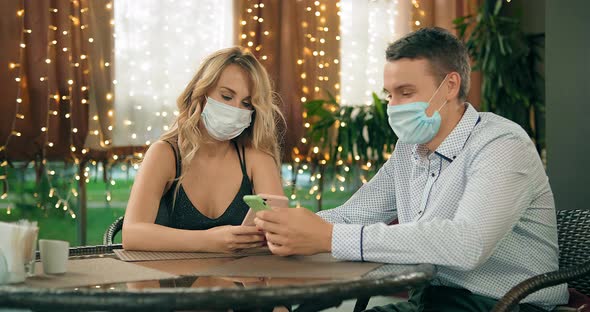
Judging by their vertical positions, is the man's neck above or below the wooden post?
above

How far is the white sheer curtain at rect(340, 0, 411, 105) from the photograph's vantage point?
5.70m

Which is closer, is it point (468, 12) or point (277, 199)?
point (277, 199)

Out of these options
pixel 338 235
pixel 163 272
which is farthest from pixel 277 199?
pixel 163 272

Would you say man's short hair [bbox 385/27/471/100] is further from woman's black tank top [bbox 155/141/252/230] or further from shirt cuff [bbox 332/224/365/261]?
woman's black tank top [bbox 155/141/252/230]

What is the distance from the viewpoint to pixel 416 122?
2260mm

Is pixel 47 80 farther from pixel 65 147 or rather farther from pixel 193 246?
pixel 193 246

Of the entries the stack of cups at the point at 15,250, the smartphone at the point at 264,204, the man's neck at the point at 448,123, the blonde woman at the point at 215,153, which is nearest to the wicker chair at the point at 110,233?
the blonde woman at the point at 215,153

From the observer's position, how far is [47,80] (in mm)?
4824

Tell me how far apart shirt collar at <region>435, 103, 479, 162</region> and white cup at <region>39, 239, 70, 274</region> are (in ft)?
3.32

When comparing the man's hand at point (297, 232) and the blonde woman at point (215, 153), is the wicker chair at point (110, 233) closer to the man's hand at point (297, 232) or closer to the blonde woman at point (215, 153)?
the blonde woman at point (215, 153)

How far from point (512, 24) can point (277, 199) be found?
4056 mm

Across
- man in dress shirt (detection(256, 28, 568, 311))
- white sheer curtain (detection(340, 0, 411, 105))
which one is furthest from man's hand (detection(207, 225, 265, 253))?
white sheer curtain (detection(340, 0, 411, 105))

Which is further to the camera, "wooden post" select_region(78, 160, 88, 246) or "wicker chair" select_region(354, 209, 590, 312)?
"wooden post" select_region(78, 160, 88, 246)

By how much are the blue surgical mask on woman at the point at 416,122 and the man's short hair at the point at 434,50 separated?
0.16 ft
